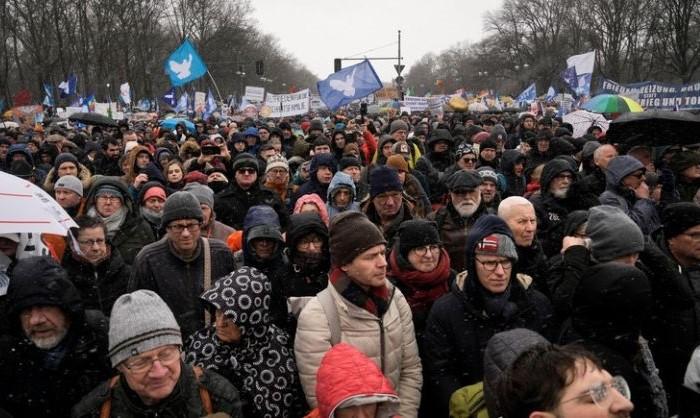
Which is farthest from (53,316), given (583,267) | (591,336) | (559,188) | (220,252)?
(559,188)

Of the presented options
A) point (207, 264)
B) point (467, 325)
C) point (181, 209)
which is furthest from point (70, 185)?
point (467, 325)

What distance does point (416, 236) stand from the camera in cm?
345

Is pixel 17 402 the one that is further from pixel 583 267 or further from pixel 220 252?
pixel 583 267

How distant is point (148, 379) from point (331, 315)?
2.96ft

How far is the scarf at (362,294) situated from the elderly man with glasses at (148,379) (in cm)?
75

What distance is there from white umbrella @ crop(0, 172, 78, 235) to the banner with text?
1256 centimetres

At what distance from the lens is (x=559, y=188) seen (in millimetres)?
5172

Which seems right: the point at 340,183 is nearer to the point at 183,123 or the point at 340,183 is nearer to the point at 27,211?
the point at 27,211

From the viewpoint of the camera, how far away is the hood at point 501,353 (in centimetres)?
215

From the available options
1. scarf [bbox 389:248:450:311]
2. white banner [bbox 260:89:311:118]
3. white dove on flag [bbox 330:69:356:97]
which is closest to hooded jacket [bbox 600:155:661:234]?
scarf [bbox 389:248:450:311]

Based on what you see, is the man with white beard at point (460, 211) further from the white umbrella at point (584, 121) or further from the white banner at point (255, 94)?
Answer: the white banner at point (255, 94)

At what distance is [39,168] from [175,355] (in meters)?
8.46

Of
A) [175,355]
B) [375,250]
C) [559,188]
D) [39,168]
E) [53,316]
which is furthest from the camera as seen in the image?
[39,168]

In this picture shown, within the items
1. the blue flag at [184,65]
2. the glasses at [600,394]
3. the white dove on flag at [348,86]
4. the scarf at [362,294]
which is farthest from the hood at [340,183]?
the blue flag at [184,65]
